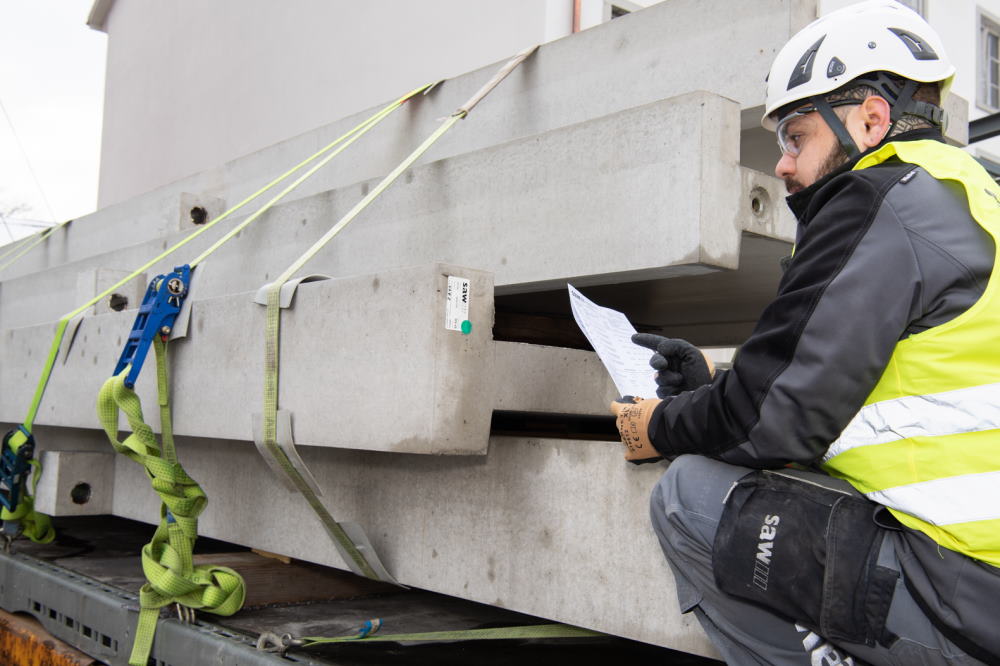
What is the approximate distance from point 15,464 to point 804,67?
3.47 metres

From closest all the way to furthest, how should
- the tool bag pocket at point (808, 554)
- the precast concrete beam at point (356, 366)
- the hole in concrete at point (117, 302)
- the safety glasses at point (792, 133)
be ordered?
the tool bag pocket at point (808, 554) → the safety glasses at point (792, 133) → the precast concrete beam at point (356, 366) → the hole in concrete at point (117, 302)

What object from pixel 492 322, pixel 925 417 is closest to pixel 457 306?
pixel 492 322

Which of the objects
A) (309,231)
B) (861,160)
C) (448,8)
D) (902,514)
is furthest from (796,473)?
(448,8)

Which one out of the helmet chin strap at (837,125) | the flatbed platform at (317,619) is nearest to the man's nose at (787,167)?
the helmet chin strap at (837,125)

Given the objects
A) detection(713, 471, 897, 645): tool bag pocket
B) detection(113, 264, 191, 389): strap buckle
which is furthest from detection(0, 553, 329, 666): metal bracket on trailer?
detection(713, 471, 897, 645): tool bag pocket

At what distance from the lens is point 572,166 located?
259 cm

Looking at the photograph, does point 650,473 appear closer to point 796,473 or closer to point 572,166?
point 796,473

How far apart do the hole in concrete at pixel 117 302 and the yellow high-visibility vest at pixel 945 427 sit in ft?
11.2

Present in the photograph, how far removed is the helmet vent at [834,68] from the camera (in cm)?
190

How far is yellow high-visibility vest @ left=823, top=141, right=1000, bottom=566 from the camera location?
1.45m

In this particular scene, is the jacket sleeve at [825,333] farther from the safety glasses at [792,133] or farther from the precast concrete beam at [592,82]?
the precast concrete beam at [592,82]

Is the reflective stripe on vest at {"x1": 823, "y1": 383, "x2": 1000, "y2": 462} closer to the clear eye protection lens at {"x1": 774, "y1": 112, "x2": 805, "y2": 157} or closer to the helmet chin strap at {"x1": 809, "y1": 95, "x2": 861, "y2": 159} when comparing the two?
the helmet chin strap at {"x1": 809, "y1": 95, "x2": 861, "y2": 159}

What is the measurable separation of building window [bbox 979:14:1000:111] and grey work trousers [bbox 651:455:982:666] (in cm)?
1381

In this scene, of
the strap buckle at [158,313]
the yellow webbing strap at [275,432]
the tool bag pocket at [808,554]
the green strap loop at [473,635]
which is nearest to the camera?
the tool bag pocket at [808,554]
